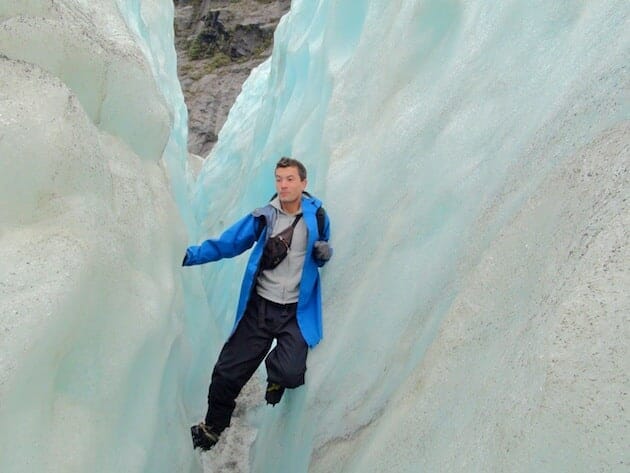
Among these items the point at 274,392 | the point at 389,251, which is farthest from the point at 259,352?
the point at 389,251

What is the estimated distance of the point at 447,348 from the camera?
167 cm

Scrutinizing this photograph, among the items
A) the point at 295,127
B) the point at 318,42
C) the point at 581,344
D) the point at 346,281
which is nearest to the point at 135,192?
the point at 346,281

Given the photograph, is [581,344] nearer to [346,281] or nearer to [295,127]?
[346,281]

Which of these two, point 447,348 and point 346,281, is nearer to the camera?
point 447,348

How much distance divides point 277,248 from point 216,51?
57.5 feet

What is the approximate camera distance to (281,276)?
2.33 metres

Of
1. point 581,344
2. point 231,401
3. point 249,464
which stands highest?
point 581,344

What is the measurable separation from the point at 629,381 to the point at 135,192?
163 centimetres

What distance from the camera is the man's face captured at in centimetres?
226

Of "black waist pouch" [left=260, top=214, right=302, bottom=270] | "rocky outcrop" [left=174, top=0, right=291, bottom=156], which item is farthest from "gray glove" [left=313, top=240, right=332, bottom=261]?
"rocky outcrop" [left=174, top=0, right=291, bottom=156]

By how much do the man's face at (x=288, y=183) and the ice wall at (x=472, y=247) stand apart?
0.33 m

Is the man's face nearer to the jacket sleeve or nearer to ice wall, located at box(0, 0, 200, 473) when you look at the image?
the jacket sleeve

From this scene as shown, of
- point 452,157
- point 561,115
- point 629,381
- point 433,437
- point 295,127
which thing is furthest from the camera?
point 295,127

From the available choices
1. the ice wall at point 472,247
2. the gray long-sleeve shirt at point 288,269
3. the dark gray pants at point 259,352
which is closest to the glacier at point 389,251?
the ice wall at point 472,247
